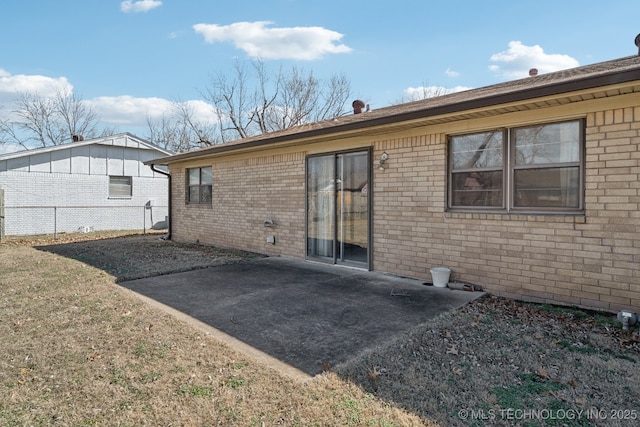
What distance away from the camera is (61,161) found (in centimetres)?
1562

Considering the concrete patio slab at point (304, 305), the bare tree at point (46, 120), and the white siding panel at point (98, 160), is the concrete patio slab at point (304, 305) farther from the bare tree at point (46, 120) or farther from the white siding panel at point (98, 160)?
the bare tree at point (46, 120)

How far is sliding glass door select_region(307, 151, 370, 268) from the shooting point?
7348 mm

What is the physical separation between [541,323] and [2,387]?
202 inches

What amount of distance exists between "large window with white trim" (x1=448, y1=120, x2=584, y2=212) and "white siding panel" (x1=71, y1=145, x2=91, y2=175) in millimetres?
15833

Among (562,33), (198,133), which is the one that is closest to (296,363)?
(562,33)

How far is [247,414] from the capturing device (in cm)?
254

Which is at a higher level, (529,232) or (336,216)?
(336,216)

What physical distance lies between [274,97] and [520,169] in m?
25.1

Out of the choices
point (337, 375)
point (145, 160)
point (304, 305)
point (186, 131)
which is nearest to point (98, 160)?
point (145, 160)

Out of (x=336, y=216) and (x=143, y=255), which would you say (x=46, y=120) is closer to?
(x=143, y=255)

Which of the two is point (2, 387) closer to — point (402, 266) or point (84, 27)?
point (402, 266)

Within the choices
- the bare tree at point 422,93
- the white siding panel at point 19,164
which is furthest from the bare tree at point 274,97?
the white siding panel at point 19,164

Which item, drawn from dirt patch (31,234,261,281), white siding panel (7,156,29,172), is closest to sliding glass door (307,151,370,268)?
dirt patch (31,234,261,281)

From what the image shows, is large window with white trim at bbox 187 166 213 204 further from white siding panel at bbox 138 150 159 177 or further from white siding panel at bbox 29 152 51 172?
white siding panel at bbox 29 152 51 172
